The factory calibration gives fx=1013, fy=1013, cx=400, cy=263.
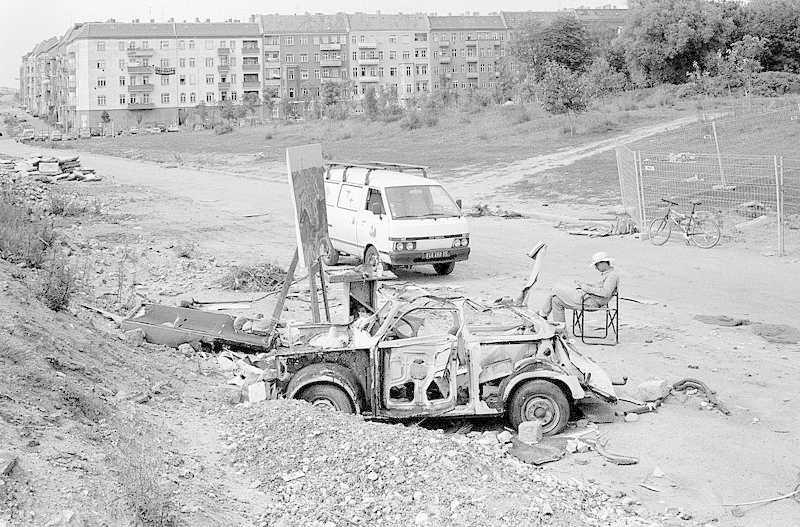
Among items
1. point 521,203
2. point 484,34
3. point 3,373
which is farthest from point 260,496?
point 484,34

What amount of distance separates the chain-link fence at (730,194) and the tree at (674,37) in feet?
138

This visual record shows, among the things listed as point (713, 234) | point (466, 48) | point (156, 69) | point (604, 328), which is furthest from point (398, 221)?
point (466, 48)

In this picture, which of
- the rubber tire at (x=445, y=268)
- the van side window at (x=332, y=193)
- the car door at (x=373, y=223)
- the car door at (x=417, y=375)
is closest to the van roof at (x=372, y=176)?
the van side window at (x=332, y=193)

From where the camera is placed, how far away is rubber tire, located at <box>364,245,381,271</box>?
735 inches

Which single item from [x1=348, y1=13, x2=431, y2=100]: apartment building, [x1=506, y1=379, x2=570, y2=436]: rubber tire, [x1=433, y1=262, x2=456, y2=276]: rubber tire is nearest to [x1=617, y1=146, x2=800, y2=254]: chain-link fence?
[x1=433, y1=262, x2=456, y2=276]: rubber tire

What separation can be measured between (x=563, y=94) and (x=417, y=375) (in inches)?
1586

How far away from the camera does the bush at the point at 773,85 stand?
2183 inches

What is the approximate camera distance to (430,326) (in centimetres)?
1406

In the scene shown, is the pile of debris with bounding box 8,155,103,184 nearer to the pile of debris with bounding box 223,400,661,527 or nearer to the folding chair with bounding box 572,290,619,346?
the folding chair with bounding box 572,290,619,346

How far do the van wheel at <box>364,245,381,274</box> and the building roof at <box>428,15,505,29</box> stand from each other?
12834cm

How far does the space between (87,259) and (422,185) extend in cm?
682

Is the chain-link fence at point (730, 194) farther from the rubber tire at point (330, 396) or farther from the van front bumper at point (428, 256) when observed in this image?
the rubber tire at point (330, 396)

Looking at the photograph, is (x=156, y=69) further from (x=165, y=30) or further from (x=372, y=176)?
(x=372, y=176)

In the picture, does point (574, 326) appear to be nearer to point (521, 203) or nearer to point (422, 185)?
point (422, 185)
